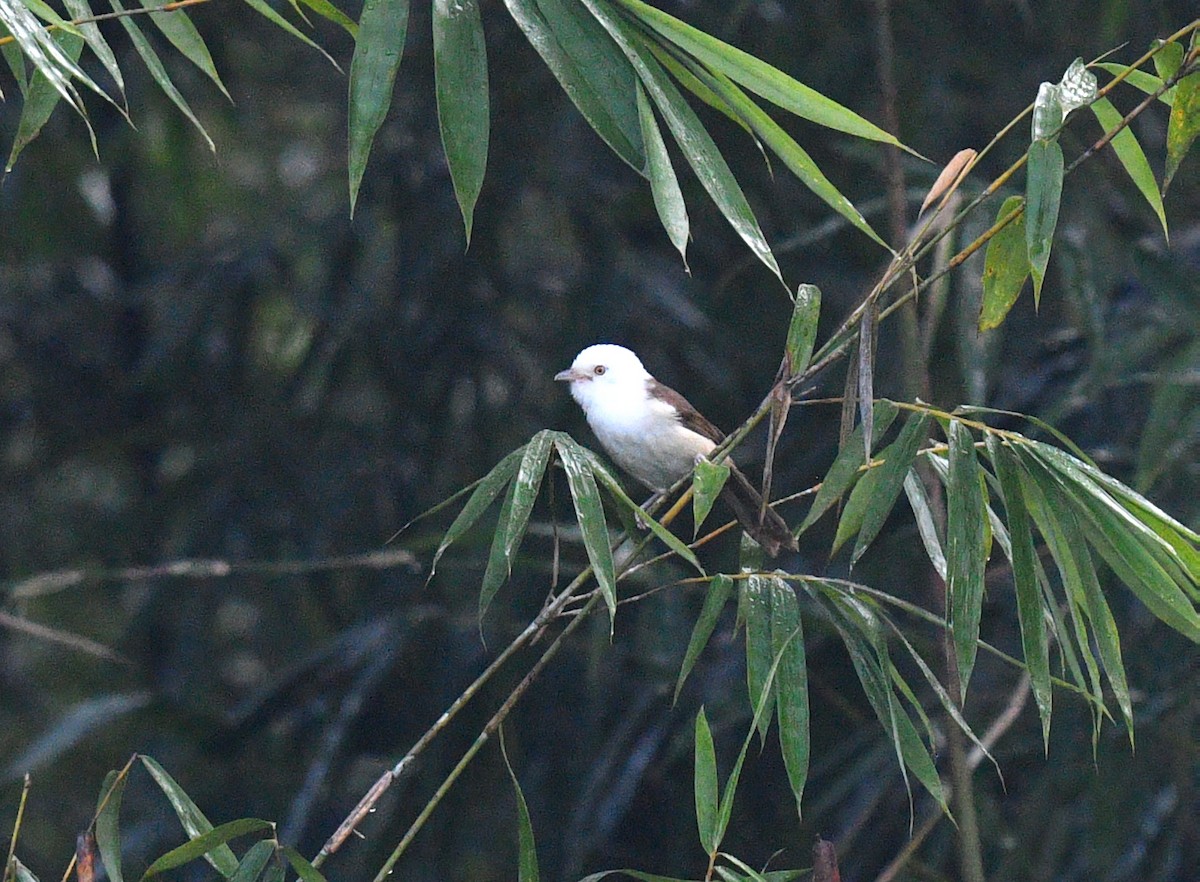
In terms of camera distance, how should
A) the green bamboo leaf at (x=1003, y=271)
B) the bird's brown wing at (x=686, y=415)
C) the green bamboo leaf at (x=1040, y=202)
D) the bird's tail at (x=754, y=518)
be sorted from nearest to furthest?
the green bamboo leaf at (x=1040, y=202) → the green bamboo leaf at (x=1003, y=271) → the bird's tail at (x=754, y=518) → the bird's brown wing at (x=686, y=415)

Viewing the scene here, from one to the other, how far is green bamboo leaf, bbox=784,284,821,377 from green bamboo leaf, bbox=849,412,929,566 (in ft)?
0.60

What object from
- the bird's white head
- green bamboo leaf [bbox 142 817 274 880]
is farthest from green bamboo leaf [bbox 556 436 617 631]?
the bird's white head

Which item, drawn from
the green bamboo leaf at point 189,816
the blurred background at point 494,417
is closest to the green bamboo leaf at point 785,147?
the green bamboo leaf at point 189,816

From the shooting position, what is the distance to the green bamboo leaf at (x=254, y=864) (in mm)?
2303

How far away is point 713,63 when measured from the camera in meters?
2.22

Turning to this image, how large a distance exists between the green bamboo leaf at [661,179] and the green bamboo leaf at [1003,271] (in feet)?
1.66

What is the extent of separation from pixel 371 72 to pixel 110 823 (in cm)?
118

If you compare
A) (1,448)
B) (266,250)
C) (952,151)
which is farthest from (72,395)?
(952,151)

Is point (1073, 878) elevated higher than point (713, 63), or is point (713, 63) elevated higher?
point (713, 63)

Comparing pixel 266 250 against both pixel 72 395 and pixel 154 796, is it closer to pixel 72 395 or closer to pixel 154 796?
pixel 72 395

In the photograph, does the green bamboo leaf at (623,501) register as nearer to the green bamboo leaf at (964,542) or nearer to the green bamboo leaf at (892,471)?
the green bamboo leaf at (892,471)

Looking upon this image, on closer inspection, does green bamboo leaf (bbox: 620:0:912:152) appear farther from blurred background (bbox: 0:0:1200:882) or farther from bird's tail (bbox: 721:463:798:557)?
blurred background (bbox: 0:0:1200:882)

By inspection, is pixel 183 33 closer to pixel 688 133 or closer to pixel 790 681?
pixel 688 133

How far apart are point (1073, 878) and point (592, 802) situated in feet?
4.48
